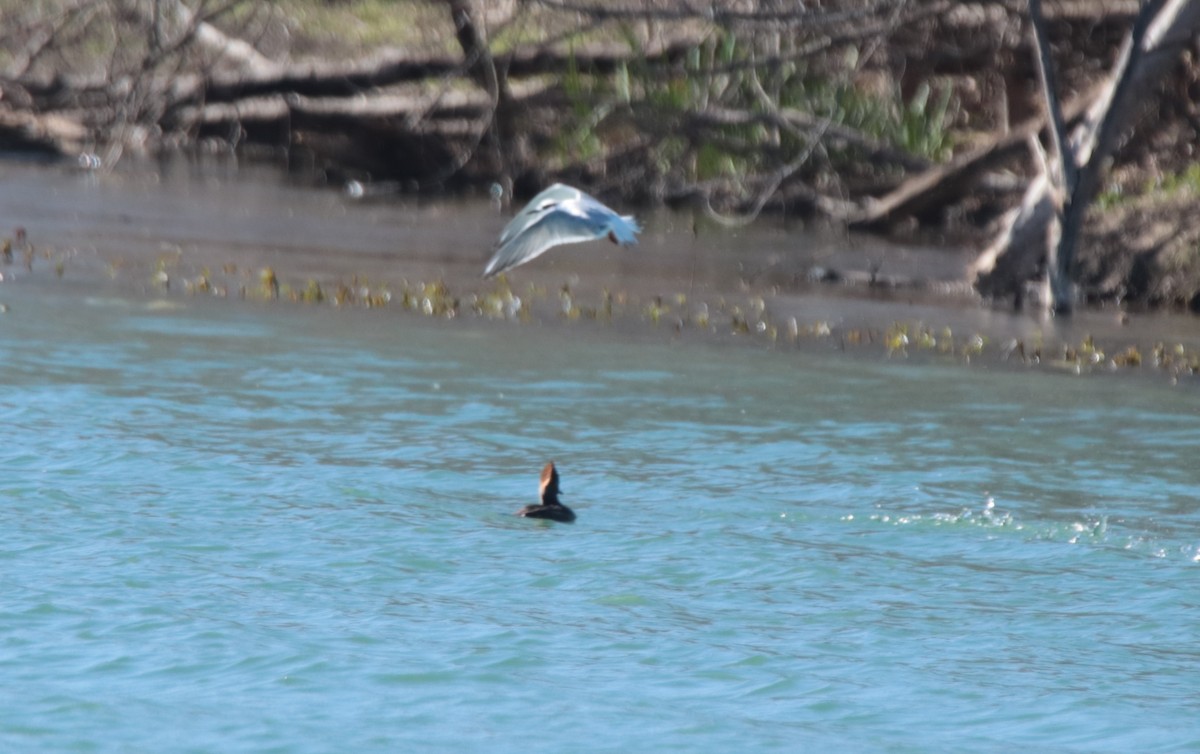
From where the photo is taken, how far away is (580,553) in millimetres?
5984

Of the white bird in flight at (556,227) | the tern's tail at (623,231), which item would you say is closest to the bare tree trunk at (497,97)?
the white bird in flight at (556,227)

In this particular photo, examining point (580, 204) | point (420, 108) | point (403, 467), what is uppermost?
point (420, 108)

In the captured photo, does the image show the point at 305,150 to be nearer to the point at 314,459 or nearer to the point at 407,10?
the point at 407,10

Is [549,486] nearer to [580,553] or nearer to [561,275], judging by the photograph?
[580,553]

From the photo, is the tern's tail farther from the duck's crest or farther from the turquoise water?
the duck's crest

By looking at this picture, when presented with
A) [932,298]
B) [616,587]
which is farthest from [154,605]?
[932,298]

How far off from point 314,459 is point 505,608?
76.1 inches

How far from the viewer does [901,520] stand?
653 cm

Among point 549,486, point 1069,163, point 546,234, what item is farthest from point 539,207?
point 1069,163

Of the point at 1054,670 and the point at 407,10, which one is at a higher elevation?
the point at 407,10

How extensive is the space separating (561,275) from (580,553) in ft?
21.2

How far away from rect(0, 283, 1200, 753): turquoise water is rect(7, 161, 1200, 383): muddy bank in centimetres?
82

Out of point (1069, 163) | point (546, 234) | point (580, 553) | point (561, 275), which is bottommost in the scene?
point (580, 553)

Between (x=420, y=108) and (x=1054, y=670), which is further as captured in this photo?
(x=420, y=108)
